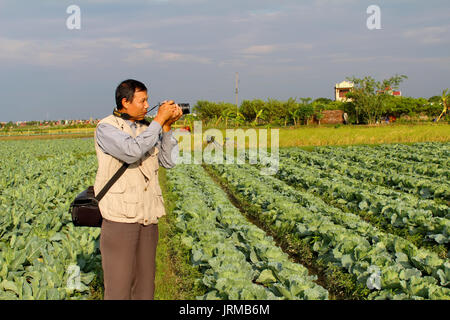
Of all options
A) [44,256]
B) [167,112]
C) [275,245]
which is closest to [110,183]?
[167,112]

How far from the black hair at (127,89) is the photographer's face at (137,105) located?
0.02 m

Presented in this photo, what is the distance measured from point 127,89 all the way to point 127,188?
0.66 meters

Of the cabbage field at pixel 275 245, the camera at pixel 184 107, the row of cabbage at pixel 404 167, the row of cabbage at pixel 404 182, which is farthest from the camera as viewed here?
the row of cabbage at pixel 404 167

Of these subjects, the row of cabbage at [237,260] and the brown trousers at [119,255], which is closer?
the brown trousers at [119,255]

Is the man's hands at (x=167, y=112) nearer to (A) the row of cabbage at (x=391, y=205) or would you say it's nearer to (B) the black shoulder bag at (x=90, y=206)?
(B) the black shoulder bag at (x=90, y=206)

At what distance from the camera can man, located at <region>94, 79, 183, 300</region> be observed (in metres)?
2.47

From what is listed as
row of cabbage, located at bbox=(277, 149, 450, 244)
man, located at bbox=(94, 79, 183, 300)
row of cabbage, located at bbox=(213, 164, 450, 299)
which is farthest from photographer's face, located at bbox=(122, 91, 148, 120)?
row of cabbage, located at bbox=(277, 149, 450, 244)

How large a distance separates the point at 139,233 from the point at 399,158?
15765 millimetres

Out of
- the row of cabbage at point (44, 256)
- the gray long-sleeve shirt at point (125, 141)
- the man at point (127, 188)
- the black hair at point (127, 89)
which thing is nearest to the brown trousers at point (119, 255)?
the man at point (127, 188)

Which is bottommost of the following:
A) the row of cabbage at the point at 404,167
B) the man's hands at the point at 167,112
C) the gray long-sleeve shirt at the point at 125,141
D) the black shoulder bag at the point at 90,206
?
the row of cabbage at the point at 404,167

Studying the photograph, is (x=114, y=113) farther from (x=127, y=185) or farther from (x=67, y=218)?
(x=67, y=218)

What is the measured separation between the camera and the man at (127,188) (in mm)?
2467

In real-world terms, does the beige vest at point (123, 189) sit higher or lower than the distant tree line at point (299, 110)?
lower

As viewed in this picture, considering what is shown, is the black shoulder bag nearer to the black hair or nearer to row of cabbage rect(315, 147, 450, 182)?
the black hair
